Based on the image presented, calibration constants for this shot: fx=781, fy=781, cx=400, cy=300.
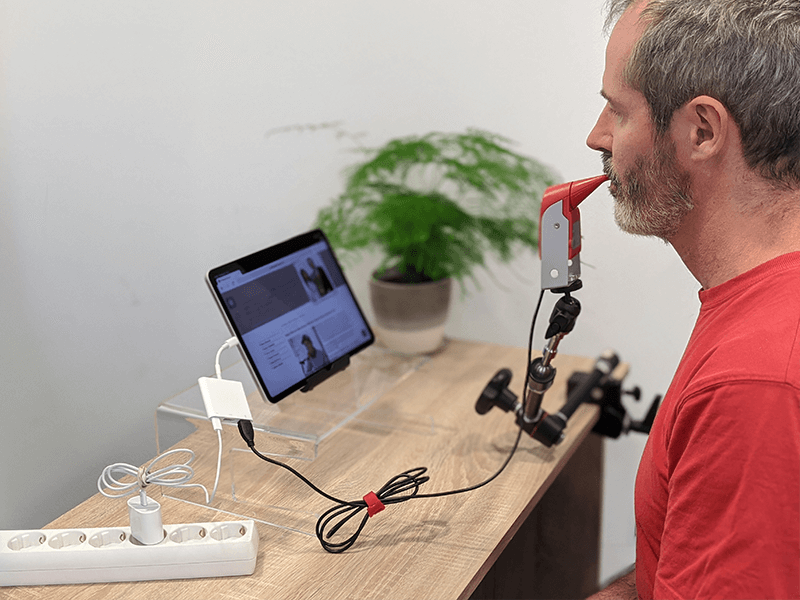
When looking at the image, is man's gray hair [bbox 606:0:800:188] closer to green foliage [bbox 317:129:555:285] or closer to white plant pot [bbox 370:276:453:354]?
green foliage [bbox 317:129:555:285]

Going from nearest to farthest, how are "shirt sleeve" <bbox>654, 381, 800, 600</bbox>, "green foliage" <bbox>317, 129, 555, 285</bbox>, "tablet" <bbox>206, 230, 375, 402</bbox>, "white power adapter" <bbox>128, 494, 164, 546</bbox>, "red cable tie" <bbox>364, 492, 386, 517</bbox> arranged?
"shirt sleeve" <bbox>654, 381, 800, 600</bbox>
"white power adapter" <bbox>128, 494, 164, 546</bbox>
"red cable tie" <bbox>364, 492, 386, 517</bbox>
"tablet" <bbox>206, 230, 375, 402</bbox>
"green foliage" <bbox>317, 129, 555, 285</bbox>

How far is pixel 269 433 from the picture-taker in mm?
1134

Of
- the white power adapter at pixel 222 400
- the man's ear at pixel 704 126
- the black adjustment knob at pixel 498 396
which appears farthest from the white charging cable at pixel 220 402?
the man's ear at pixel 704 126

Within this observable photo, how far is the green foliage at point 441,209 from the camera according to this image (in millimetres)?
1516

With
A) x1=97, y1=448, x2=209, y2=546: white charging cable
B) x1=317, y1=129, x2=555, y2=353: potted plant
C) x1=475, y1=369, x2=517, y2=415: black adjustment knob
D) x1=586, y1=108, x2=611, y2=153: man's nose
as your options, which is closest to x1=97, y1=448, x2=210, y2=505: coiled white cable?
x1=97, y1=448, x2=209, y2=546: white charging cable

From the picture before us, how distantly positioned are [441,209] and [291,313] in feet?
1.38

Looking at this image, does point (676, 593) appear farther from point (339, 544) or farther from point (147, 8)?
point (147, 8)

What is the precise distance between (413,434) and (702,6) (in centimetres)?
77

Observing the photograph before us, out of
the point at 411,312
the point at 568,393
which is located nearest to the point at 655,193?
the point at 568,393

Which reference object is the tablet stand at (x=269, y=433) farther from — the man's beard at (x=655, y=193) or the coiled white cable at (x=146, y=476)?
the man's beard at (x=655, y=193)

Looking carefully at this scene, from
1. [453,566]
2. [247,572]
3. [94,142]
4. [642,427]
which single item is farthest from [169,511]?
[642,427]

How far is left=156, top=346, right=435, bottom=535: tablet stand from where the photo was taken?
1082mm

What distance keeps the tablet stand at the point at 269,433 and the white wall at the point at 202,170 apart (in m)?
0.07

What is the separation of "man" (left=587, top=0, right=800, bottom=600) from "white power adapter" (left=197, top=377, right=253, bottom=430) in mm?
540
